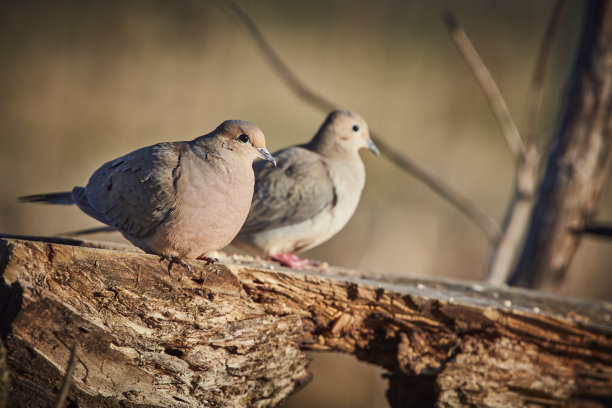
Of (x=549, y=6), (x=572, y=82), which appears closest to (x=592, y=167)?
(x=572, y=82)

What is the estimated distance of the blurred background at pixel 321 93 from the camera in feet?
16.8

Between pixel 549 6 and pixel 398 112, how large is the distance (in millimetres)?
2166

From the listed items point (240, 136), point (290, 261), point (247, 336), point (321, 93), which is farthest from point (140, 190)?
point (321, 93)

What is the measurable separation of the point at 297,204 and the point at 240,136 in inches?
40.4

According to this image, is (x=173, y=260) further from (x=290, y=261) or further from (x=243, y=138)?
(x=290, y=261)

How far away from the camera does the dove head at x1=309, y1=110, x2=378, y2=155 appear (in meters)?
3.75

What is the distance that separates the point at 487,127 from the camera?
19.8ft

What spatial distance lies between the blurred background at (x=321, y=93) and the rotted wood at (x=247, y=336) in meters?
2.16

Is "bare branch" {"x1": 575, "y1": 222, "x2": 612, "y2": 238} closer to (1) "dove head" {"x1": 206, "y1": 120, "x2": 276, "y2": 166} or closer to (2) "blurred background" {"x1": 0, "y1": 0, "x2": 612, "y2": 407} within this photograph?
(2) "blurred background" {"x1": 0, "y1": 0, "x2": 612, "y2": 407}

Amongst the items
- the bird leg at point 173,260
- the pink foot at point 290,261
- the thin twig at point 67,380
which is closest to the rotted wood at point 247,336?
the bird leg at point 173,260

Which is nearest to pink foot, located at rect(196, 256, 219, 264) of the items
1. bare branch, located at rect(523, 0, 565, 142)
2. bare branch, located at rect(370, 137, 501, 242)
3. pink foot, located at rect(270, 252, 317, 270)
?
pink foot, located at rect(270, 252, 317, 270)

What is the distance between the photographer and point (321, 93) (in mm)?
5898

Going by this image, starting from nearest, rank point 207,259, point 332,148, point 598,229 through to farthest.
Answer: point 207,259
point 598,229
point 332,148

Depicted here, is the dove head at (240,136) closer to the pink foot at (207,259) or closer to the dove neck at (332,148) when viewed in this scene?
the pink foot at (207,259)
